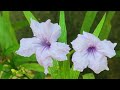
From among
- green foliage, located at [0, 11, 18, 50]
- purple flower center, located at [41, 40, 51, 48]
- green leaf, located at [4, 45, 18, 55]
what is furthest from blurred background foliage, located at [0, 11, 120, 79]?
purple flower center, located at [41, 40, 51, 48]

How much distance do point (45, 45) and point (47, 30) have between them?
0.04 m

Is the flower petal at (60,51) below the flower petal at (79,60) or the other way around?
the other way around

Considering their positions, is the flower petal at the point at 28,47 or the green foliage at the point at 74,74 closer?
the flower petal at the point at 28,47

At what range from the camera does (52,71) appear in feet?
3.20

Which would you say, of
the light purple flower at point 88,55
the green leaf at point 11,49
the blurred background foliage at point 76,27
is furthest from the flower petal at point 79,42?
the blurred background foliage at point 76,27

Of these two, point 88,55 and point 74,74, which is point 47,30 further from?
point 74,74

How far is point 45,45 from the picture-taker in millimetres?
828

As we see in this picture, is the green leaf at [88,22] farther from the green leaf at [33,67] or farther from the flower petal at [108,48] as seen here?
the flower petal at [108,48]

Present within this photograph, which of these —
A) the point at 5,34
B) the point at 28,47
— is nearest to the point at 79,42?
the point at 28,47

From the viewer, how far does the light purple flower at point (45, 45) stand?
789 millimetres

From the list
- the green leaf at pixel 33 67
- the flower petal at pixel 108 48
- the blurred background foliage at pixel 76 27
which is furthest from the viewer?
the blurred background foliage at pixel 76 27

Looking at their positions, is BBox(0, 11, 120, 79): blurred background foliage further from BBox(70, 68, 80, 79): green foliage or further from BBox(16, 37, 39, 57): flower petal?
BBox(16, 37, 39, 57): flower petal
